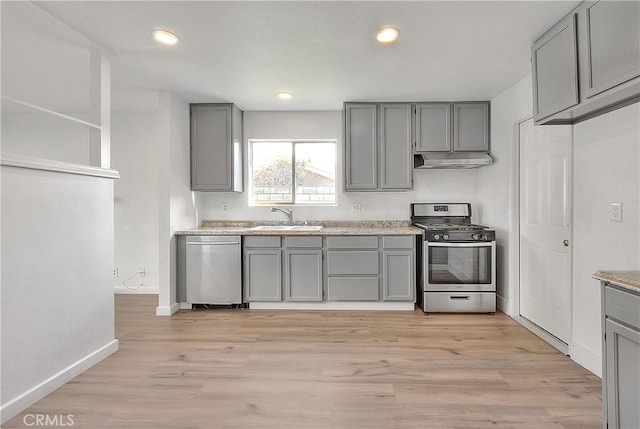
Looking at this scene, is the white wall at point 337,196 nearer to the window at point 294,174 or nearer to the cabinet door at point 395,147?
the window at point 294,174

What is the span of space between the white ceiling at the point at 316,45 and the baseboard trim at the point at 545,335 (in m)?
2.34

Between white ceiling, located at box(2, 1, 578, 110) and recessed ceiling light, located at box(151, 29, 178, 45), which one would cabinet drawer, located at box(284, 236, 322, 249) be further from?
recessed ceiling light, located at box(151, 29, 178, 45)

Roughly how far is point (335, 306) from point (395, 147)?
200cm

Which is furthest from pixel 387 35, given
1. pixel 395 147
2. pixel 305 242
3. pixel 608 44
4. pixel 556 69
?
pixel 305 242

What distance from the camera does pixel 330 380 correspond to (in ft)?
7.05

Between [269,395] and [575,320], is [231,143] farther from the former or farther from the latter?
[575,320]

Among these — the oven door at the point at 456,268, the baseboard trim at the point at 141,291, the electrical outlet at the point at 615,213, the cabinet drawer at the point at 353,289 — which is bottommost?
the baseboard trim at the point at 141,291

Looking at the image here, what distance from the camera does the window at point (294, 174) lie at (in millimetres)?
4297

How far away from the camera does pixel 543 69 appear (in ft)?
7.42

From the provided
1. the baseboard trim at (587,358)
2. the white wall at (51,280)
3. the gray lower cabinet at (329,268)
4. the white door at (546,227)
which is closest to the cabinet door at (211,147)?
A: the gray lower cabinet at (329,268)

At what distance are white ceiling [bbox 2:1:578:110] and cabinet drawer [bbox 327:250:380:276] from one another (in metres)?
1.78

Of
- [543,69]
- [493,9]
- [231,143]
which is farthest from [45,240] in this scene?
[543,69]

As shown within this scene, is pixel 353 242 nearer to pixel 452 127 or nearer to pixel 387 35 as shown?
pixel 452 127

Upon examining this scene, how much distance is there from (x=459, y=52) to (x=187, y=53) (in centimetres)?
216
